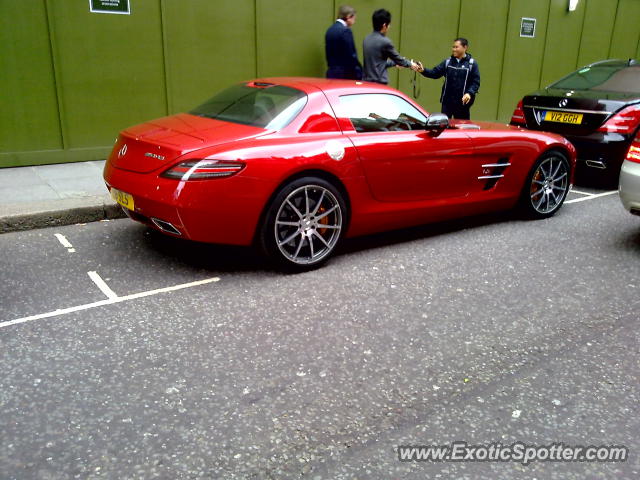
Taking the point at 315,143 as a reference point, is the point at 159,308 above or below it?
below

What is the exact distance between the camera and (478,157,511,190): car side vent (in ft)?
18.9

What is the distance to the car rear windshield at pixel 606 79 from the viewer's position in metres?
8.27

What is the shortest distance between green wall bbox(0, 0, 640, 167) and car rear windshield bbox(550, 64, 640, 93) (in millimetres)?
2820

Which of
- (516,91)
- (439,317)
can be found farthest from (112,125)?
(516,91)

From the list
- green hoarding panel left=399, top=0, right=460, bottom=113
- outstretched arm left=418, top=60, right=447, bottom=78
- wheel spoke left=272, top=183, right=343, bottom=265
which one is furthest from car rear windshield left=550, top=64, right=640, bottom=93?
wheel spoke left=272, top=183, right=343, bottom=265

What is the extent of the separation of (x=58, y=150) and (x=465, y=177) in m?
5.22

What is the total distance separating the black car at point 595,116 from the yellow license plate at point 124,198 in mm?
5928

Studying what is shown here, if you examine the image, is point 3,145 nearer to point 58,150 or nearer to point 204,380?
point 58,150

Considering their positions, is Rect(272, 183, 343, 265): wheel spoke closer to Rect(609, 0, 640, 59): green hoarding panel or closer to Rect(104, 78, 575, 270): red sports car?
Rect(104, 78, 575, 270): red sports car

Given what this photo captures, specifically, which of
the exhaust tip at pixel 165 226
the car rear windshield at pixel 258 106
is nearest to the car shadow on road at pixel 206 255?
the exhaust tip at pixel 165 226

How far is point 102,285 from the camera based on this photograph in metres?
4.27

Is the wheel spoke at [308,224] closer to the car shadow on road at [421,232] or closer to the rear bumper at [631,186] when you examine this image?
the car shadow on road at [421,232]

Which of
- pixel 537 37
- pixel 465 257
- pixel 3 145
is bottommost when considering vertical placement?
pixel 465 257

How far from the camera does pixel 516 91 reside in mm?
12602
